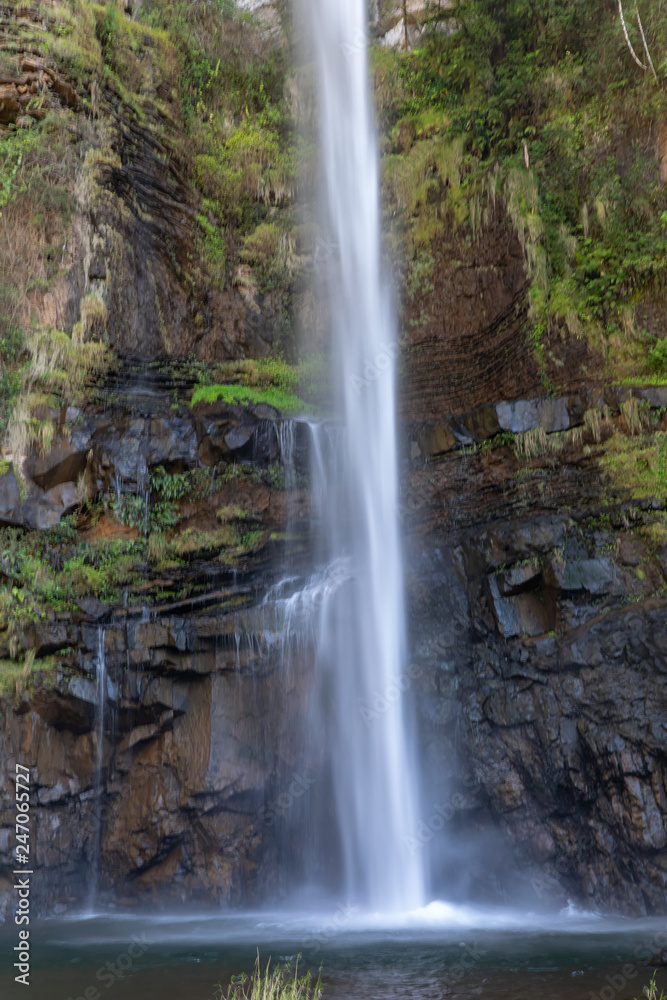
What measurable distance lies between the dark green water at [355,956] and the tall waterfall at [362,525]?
154 cm

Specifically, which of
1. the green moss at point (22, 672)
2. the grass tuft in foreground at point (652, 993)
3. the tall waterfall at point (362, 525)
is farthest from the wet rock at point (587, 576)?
the green moss at point (22, 672)

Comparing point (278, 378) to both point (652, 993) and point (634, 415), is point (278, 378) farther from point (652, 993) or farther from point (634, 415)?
point (652, 993)

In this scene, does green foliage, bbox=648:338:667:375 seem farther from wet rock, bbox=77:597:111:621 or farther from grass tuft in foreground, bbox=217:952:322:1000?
grass tuft in foreground, bbox=217:952:322:1000

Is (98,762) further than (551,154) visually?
No

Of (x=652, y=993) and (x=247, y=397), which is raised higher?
(x=247, y=397)

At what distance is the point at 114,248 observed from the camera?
52.2 ft

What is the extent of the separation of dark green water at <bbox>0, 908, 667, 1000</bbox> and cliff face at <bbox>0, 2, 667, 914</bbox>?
4.86ft

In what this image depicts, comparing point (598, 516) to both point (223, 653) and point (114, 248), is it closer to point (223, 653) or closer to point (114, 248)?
point (223, 653)

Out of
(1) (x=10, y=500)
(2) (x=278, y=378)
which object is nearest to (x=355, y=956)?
(1) (x=10, y=500)

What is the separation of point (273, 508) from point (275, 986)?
31.4 feet

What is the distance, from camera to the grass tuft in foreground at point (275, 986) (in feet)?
19.5

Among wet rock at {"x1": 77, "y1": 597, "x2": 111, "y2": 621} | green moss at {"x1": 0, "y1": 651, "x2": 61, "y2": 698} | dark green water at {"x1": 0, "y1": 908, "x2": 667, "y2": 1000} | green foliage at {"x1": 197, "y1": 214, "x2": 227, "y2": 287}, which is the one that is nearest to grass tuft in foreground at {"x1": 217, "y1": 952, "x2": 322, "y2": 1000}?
dark green water at {"x1": 0, "y1": 908, "x2": 667, "y2": 1000}

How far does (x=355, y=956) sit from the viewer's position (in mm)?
8312

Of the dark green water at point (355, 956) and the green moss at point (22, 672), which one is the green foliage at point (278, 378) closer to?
the green moss at point (22, 672)
